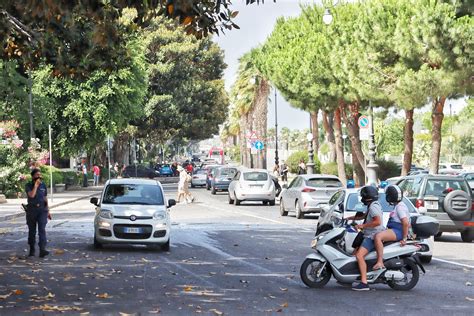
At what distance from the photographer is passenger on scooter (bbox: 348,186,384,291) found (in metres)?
14.0

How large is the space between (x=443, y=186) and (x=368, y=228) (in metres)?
10.8

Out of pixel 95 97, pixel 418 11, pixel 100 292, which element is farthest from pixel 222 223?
pixel 95 97

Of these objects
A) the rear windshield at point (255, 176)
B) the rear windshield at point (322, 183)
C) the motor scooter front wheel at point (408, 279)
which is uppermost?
the rear windshield at point (255, 176)

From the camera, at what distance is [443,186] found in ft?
79.9

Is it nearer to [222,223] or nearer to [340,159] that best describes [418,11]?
[222,223]

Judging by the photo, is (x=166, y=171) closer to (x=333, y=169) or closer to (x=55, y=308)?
(x=333, y=169)

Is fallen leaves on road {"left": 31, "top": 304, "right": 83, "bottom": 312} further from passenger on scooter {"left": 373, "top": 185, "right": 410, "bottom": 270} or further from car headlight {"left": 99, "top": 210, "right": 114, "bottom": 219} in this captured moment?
car headlight {"left": 99, "top": 210, "right": 114, "bottom": 219}

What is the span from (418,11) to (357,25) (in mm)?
8683

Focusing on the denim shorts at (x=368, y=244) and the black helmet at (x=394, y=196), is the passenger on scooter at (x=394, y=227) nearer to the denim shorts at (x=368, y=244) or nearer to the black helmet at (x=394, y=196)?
the black helmet at (x=394, y=196)

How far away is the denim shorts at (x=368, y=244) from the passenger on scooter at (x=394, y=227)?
13cm

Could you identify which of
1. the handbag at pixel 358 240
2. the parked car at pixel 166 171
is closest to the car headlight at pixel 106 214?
the handbag at pixel 358 240

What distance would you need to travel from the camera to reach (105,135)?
69188 mm

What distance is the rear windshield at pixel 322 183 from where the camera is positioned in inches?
1316

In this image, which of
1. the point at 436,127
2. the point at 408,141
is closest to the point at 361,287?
the point at 436,127
